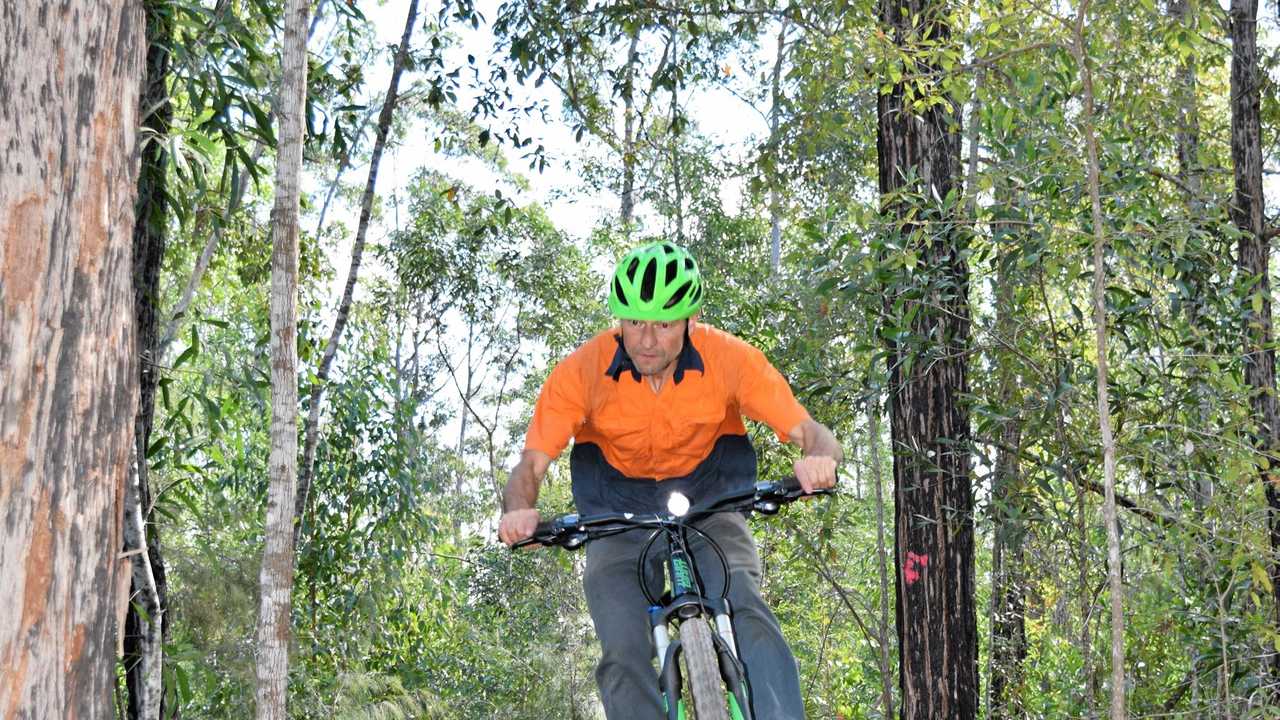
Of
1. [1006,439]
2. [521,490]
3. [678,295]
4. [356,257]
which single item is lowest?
[521,490]

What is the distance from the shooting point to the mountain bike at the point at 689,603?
10.3 feet

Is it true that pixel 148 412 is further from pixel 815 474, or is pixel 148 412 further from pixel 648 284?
pixel 815 474

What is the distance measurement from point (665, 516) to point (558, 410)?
61 cm

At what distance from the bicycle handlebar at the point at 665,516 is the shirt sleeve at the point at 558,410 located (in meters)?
0.39

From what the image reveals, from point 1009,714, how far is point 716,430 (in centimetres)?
→ 534

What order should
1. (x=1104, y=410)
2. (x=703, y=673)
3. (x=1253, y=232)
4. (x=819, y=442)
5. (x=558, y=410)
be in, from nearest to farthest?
(x=703, y=673), (x=819, y=442), (x=558, y=410), (x=1104, y=410), (x=1253, y=232)

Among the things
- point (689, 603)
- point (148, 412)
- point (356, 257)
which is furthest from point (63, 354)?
point (356, 257)

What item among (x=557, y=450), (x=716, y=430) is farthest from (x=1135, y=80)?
(x=557, y=450)

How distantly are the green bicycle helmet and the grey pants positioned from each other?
645 millimetres

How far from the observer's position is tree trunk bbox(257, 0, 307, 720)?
6.19 m

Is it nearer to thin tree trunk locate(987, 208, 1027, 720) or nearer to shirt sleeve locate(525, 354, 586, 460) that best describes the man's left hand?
shirt sleeve locate(525, 354, 586, 460)

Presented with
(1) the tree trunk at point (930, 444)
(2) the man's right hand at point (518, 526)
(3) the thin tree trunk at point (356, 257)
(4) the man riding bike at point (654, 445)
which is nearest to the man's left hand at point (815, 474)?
(4) the man riding bike at point (654, 445)

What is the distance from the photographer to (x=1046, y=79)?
17.6 feet

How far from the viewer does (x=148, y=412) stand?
590 centimetres
